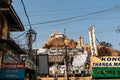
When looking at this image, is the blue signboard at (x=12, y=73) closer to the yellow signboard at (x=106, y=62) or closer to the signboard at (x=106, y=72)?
the signboard at (x=106, y=72)

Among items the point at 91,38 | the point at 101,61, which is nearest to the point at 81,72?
the point at 91,38

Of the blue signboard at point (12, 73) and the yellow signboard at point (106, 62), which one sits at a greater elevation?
the yellow signboard at point (106, 62)

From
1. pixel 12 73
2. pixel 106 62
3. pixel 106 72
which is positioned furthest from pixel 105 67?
pixel 12 73

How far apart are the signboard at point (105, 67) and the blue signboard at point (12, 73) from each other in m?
8.35

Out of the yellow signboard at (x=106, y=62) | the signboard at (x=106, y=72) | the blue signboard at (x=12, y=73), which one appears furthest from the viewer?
the yellow signboard at (x=106, y=62)

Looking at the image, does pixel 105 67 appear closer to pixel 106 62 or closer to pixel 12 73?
pixel 106 62

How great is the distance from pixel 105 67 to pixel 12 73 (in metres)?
9.80

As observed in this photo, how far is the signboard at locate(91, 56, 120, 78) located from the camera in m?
25.8

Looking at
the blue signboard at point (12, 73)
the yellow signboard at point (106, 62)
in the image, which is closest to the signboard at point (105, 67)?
the yellow signboard at point (106, 62)

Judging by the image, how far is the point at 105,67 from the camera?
1032 inches

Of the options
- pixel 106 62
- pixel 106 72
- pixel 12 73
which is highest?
pixel 106 62

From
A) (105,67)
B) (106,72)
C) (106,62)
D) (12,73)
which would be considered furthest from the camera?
(106,62)

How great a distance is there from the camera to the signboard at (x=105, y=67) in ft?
84.7

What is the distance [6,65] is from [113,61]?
10.7 meters
